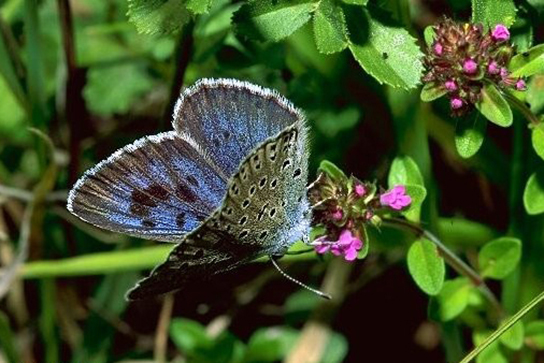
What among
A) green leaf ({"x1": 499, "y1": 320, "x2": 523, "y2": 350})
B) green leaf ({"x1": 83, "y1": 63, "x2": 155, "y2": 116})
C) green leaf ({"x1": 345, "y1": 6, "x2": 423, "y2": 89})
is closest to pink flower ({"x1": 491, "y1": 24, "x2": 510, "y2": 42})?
green leaf ({"x1": 345, "y1": 6, "x2": 423, "y2": 89})

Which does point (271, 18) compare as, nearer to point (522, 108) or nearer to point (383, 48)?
point (383, 48)

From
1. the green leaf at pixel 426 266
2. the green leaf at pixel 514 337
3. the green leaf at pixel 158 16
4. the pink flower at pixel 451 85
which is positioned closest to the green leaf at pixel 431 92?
the pink flower at pixel 451 85

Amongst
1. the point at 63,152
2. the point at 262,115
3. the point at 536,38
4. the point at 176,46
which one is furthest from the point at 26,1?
the point at 536,38

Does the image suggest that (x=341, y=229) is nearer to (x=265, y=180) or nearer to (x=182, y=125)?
(x=265, y=180)

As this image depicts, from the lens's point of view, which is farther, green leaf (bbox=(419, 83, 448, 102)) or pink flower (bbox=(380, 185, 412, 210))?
pink flower (bbox=(380, 185, 412, 210))

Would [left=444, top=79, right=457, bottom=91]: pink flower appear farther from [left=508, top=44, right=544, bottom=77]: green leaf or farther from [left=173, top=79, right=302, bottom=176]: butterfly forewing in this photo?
[left=173, top=79, right=302, bottom=176]: butterfly forewing

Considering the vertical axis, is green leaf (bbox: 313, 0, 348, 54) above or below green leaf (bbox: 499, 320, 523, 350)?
above

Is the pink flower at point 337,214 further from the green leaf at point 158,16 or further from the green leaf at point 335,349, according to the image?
the green leaf at point 335,349

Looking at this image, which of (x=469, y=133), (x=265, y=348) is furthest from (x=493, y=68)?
(x=265, y=348)
